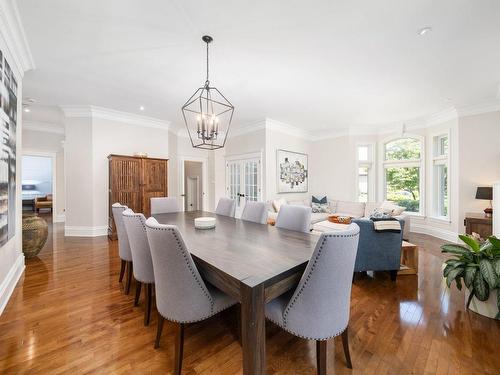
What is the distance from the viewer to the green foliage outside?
5.50 m

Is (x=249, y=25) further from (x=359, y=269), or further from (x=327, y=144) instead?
(x=327, y=144)

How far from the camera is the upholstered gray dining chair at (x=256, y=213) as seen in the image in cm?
288

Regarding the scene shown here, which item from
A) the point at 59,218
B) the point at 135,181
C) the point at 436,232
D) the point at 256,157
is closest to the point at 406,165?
the point at 436,232

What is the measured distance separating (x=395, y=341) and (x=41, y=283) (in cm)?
360

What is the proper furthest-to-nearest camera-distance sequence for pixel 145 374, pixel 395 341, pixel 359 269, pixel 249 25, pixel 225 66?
pixel 225 66 < pixel 359 269 < pixel 249 25 < pixel 395 341 < pixel 145 374

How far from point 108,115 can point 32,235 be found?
2.60 metres

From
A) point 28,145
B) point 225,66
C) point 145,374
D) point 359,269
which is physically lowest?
point 145,374

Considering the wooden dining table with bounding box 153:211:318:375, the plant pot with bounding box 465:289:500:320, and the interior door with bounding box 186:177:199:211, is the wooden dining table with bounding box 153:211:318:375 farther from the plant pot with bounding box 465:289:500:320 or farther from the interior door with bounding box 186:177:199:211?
the interior door with bounding box 186:177:199:211

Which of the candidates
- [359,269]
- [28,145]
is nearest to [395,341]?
[359,269]

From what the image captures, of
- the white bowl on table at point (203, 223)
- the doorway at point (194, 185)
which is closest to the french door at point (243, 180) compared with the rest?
the doorway at point (194, 185)

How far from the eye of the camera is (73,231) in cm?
468

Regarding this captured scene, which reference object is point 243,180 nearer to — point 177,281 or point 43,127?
point 177,281

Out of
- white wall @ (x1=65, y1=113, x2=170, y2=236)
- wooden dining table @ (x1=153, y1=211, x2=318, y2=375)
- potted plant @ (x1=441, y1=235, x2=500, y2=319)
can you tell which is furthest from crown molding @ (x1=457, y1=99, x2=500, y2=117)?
white wall @ (x1=65, y1=113, x2=170, y2=236)

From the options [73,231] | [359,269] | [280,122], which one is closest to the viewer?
[359,269]
